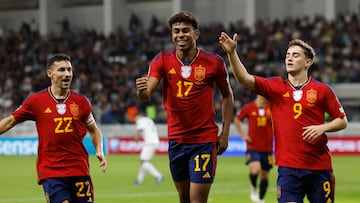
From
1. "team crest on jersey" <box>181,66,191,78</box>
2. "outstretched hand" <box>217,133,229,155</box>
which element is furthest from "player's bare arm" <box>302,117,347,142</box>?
"team crest on jersey" <box>181,66,191,78</box>

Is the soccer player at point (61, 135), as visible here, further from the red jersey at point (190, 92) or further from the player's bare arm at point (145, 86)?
the red jersey at point (190, 92)

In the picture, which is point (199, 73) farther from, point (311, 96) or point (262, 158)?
point (262, 158)

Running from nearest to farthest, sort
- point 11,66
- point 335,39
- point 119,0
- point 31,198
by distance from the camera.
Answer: point 31,198
point 335,39
point 11,66
point 119,0

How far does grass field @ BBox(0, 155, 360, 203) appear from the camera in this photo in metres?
19.4

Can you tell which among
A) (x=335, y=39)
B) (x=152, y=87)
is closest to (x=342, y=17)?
(x=335, y=39)

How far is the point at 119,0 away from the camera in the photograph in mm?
54250

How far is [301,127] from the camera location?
384 inches

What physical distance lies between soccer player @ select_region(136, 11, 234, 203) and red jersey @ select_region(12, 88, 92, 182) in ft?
3.17

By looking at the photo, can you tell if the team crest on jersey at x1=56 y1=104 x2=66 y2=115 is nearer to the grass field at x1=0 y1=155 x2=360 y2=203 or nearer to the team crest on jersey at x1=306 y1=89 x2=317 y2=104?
the team crest on jersey at x1=306 y1=89 x2=317 y2=104

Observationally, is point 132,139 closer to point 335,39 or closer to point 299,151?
point 335,39

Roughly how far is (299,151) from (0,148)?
100ft

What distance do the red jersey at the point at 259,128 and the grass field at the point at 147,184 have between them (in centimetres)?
115

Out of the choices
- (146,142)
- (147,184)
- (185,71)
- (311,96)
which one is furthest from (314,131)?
(146,142)

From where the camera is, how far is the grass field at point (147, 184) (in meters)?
19.4
